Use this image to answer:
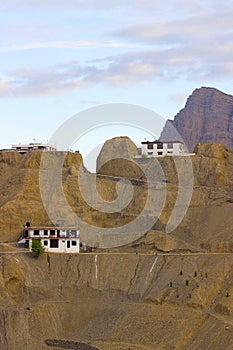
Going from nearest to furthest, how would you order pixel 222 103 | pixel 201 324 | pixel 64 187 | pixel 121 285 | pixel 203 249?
pixel 201 324, pixel 121 285, pixel 203 249, pixel 64 187, pixel 222 103

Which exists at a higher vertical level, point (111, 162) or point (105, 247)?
point (111, 162)

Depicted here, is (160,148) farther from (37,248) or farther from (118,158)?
(37,248)

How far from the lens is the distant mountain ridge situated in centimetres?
15350

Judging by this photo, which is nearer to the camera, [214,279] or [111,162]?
[214,279]

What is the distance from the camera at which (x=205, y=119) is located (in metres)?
156

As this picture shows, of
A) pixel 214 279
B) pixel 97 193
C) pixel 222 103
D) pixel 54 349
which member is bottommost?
pixel 54 349

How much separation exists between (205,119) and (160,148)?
105ft

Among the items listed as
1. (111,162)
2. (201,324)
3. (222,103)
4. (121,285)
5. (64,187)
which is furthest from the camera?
(222,103)

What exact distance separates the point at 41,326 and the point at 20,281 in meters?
7.46

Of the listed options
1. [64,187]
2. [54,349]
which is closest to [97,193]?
[64,187]

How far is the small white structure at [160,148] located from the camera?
124 m

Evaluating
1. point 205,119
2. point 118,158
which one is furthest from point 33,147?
point 205,119

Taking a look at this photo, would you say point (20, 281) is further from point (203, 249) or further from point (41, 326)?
point (203, 249)

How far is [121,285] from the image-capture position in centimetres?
9638
